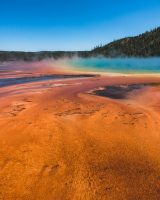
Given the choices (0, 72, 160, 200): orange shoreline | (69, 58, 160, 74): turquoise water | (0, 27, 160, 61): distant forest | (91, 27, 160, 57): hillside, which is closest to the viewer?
(0, 72, 160, 200): orange shoreline

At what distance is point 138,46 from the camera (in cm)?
5391

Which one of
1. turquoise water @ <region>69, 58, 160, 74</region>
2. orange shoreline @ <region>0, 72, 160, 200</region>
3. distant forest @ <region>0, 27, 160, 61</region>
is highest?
distant forest @ <region>0, 27, 160, 61</region>

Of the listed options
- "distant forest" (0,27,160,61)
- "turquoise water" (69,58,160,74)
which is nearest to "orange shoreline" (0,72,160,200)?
"turquoise water" (69,58,160,74)

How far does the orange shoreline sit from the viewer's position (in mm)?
4020

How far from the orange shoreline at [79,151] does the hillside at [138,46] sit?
39.5 meters

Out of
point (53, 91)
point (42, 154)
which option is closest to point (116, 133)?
point (42, 154)

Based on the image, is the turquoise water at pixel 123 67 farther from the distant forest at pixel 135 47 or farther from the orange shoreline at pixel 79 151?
the orange shoreline at pixel 79 151

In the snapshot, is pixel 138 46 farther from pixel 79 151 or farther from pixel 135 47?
pixel 79 151

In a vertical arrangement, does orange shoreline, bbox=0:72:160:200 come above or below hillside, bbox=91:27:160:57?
below

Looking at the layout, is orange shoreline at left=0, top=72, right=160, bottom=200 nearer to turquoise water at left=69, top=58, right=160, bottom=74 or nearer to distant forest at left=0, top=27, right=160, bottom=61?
turquoise water at left=69, top=58, right=160, bottom=74

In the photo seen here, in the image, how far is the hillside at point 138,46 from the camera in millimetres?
48469

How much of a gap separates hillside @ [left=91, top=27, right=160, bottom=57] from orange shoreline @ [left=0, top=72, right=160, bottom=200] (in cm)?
3953

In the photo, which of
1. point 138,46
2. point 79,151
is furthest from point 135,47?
point 79,151

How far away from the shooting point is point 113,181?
423 centimetres
